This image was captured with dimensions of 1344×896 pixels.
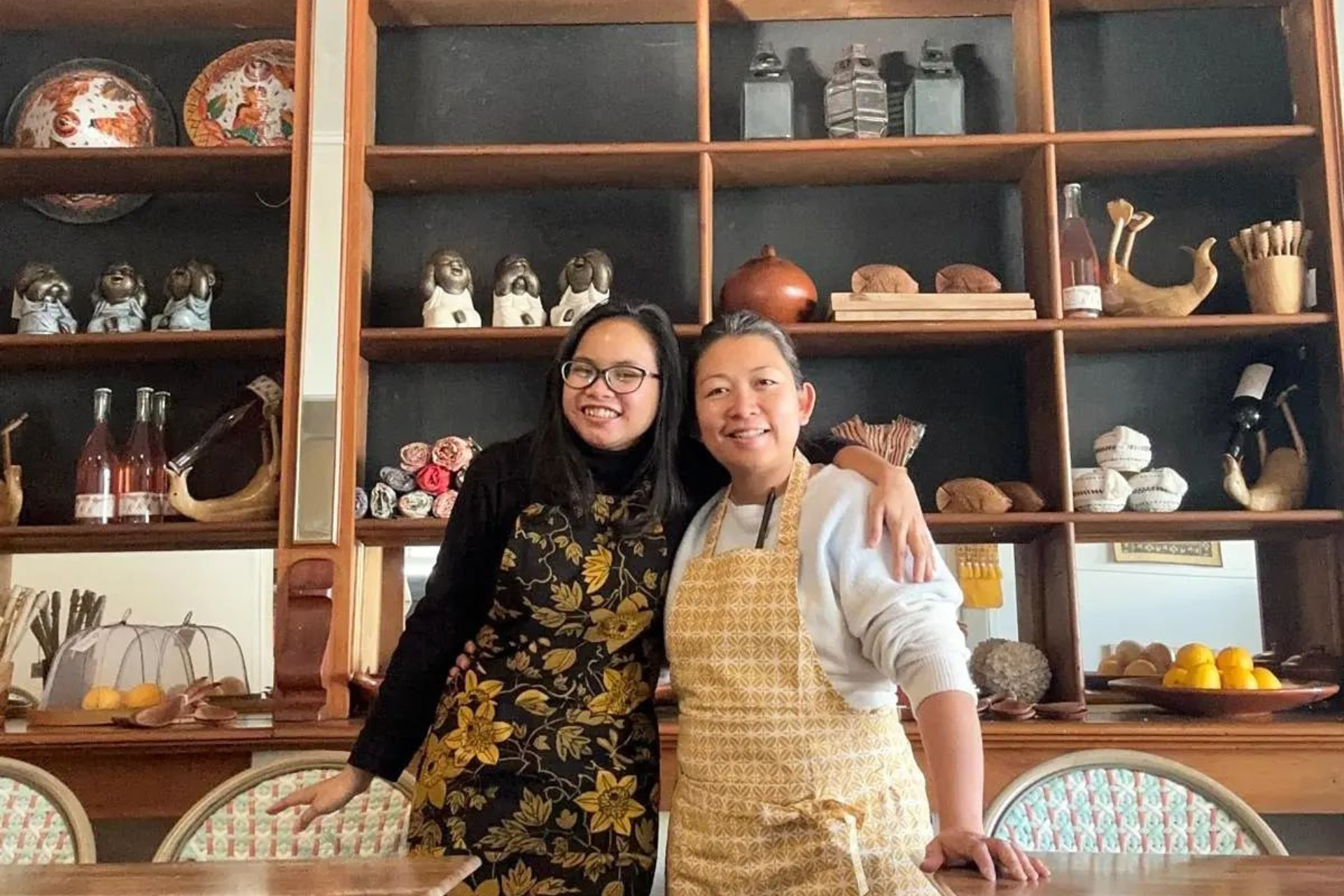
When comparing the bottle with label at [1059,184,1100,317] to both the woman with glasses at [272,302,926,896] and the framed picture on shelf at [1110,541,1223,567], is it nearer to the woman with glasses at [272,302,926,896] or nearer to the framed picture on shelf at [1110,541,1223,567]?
the framed picture on shelf at [1110,541,1223,567]

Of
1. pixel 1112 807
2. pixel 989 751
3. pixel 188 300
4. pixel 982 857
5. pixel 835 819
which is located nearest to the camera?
pixel 982 857

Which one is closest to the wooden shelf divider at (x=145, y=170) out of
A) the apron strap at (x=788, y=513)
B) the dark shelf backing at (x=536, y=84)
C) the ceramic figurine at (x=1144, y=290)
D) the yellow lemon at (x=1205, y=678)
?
the dark shelf backing at (x=536, y=84)

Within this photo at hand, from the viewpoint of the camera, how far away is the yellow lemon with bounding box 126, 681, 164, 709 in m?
2.38

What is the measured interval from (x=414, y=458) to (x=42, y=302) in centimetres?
91

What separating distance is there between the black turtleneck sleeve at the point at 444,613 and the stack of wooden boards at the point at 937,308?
3.37 feet

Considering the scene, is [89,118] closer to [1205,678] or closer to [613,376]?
[613,376]

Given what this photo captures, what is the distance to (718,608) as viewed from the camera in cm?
146

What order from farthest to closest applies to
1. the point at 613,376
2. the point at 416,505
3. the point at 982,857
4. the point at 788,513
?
the point at 416,505 < the point at 613,376 < the point at 788,513 < the point at 982,857

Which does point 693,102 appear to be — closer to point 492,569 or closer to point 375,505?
point 375,505

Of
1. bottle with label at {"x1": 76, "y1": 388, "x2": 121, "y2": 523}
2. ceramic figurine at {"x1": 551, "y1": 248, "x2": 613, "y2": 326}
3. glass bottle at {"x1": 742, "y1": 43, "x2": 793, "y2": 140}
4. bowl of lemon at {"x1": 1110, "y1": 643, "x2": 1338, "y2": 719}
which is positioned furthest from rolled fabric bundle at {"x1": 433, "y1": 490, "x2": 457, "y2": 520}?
bowl of lemon at {"x1": 1110, "y1": 643, "x2": 1338, "y2": 719}

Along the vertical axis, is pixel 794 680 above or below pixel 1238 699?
above

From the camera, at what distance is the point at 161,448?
105 inches

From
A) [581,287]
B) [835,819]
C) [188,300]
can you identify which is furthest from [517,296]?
[835,819]

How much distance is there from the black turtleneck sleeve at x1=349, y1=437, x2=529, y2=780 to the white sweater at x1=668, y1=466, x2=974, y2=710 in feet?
0.94
